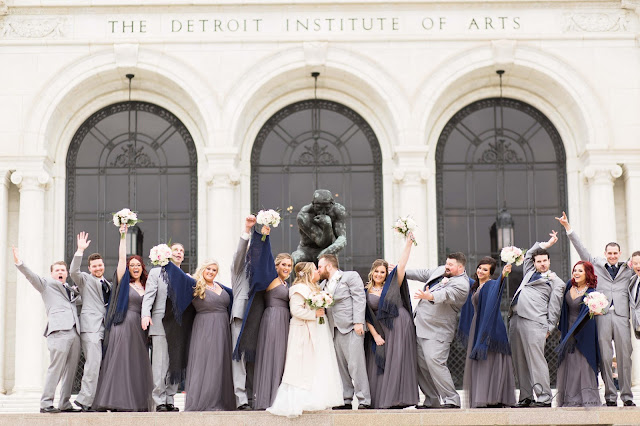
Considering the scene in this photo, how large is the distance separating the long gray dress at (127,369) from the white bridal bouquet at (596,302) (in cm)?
540

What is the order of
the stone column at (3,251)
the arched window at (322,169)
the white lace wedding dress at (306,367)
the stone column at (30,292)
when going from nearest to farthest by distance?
the white lace wedding dress at (306,367) < the stone column at (30,292) < the stone column at (3,251) < the arched window at (322,169)

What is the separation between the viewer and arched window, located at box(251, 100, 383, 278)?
20859mm

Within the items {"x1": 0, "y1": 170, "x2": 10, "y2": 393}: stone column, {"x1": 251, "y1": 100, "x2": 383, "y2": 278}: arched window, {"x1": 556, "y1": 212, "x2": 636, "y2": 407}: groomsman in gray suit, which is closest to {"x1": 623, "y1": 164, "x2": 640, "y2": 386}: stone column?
{"x1": 251, "y1": 100, "x2": 383, "y2": 278}: arched window

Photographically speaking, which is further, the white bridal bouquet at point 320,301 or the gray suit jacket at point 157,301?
the gray suit jacket at point 157,301

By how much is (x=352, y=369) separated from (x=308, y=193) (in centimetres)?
922

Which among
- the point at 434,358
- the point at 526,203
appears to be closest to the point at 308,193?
the point at 526,203

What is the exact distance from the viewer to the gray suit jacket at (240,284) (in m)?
12.0

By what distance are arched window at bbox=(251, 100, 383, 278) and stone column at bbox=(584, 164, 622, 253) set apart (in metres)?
4.28

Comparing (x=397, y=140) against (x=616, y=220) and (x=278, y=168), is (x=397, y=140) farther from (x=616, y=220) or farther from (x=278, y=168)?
(x=616, y=220)

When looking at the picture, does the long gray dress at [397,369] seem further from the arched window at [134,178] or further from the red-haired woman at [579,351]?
the arched window at [134,178]

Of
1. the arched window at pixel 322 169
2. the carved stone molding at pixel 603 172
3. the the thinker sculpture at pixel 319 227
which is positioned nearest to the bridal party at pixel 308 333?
the the thinker sculpture at pixel 319 227

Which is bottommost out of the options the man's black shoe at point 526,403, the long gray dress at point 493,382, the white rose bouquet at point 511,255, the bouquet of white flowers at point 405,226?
the man's black shoe at point 526,403

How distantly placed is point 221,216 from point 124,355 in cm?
822

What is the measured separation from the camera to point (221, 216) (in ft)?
66.2
